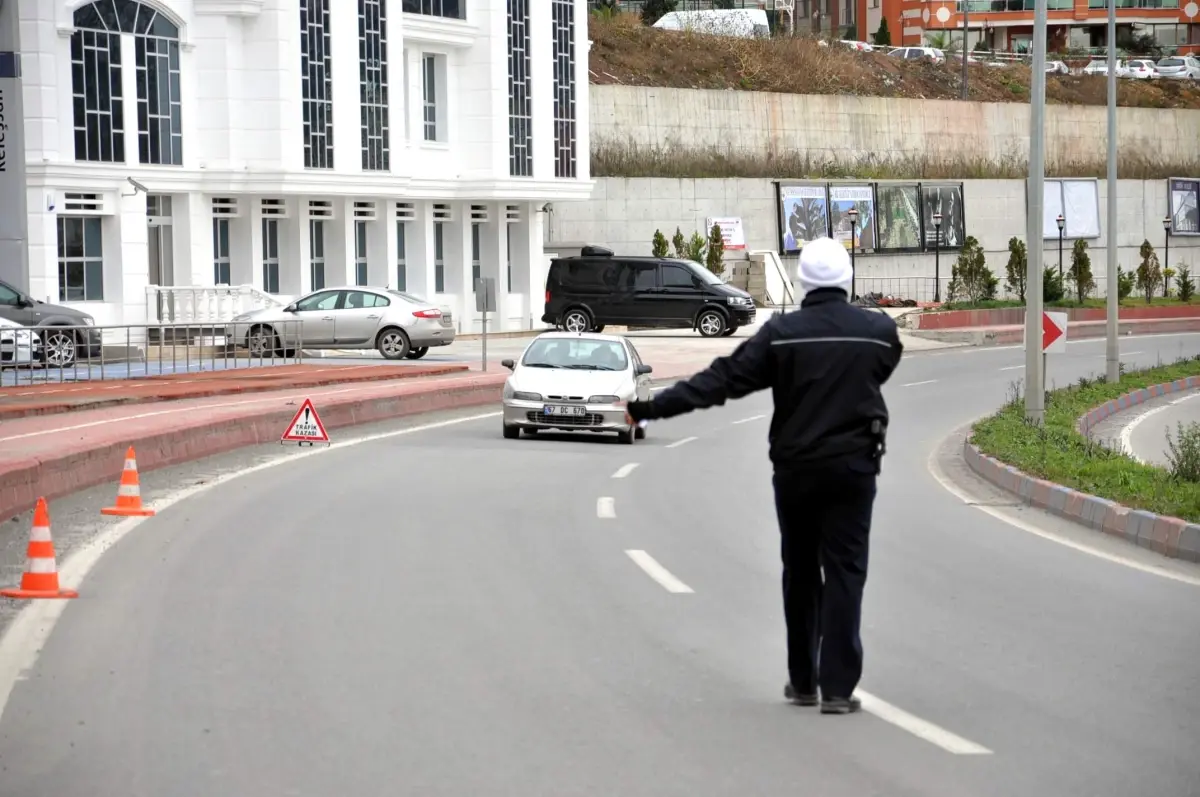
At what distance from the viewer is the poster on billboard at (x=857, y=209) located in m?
65.1

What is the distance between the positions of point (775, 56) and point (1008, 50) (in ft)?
143

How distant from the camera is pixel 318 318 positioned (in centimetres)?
3866

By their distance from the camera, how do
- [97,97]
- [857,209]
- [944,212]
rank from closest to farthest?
[97,97] → [857,209] → [944,212]

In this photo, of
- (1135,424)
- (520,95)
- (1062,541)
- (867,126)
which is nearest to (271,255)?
(520,95)

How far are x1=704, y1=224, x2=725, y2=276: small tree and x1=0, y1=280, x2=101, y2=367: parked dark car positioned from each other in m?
26.3

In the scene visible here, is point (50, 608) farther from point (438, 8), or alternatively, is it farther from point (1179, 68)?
point (1179, 68)

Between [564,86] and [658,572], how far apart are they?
43162 mm

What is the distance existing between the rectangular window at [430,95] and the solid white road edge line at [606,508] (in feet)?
118

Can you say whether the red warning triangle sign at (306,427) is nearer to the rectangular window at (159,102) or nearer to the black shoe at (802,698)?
the black shoe at (802,698)

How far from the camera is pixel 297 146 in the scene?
44875mm

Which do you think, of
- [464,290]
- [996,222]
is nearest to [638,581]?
[464,290]

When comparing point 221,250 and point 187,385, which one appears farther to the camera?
→ point 221,250

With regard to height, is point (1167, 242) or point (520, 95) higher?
point (520, 95)

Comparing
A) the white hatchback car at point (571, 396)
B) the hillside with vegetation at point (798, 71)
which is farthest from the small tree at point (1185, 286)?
the white hatchback car at point (571, 396)
